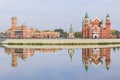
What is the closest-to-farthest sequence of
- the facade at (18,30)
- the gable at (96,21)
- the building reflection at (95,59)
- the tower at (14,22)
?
the building reflection at (95,59)
the gable at (96,21)
the tower at (14,22)
the facade at (18,30)

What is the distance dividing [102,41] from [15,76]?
49.2m

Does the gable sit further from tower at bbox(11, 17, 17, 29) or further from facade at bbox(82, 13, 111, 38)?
tower at bbox(11, 17, 17, 29)

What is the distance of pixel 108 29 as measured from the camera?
73250 millimetres

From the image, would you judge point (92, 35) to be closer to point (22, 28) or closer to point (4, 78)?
point (22, 28)

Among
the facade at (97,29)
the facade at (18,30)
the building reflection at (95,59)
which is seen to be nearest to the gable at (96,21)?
the facade at (97,29)

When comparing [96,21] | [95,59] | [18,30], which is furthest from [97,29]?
[95,59]

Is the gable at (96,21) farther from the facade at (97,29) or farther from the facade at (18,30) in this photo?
the facade at (18,30)

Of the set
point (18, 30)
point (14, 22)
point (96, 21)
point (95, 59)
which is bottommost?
point (95, 59)

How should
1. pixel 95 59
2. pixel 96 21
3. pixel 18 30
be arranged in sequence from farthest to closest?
pixel 18 30
pixel 96 21
pixel 95 59

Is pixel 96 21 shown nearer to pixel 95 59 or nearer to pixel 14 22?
pixel 14 22

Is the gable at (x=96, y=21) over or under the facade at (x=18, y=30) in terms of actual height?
over

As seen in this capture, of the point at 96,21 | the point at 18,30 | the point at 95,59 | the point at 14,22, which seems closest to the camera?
the point at 95,59

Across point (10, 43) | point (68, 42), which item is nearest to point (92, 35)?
point (68, 42)

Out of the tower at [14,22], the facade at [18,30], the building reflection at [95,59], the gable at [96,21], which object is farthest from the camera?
the facade at [18,30]
